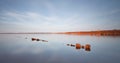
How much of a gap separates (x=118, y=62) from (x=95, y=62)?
311cm

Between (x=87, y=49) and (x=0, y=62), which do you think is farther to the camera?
(x=87, y=49)

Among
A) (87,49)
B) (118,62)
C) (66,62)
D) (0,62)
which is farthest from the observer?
(87,49)

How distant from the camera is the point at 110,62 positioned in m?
16.1

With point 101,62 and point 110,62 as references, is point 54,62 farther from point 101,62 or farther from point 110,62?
point 110,62

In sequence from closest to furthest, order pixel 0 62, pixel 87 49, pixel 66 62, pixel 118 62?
pixel 0 62 < pixel 66 62 < pixel 118 62 < pixel 87 49

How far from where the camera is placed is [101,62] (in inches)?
618

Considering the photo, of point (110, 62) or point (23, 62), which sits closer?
point (23, 62)

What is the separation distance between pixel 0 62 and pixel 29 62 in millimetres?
3293

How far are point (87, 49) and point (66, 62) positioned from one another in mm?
10969

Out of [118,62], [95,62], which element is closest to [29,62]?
[95,62]

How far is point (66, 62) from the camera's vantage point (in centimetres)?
1514

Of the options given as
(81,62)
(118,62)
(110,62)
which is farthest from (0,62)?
(118,62)

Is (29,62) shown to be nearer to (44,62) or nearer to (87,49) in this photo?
(44,62)

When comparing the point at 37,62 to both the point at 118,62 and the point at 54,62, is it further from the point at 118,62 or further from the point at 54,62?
the point at 118,62
